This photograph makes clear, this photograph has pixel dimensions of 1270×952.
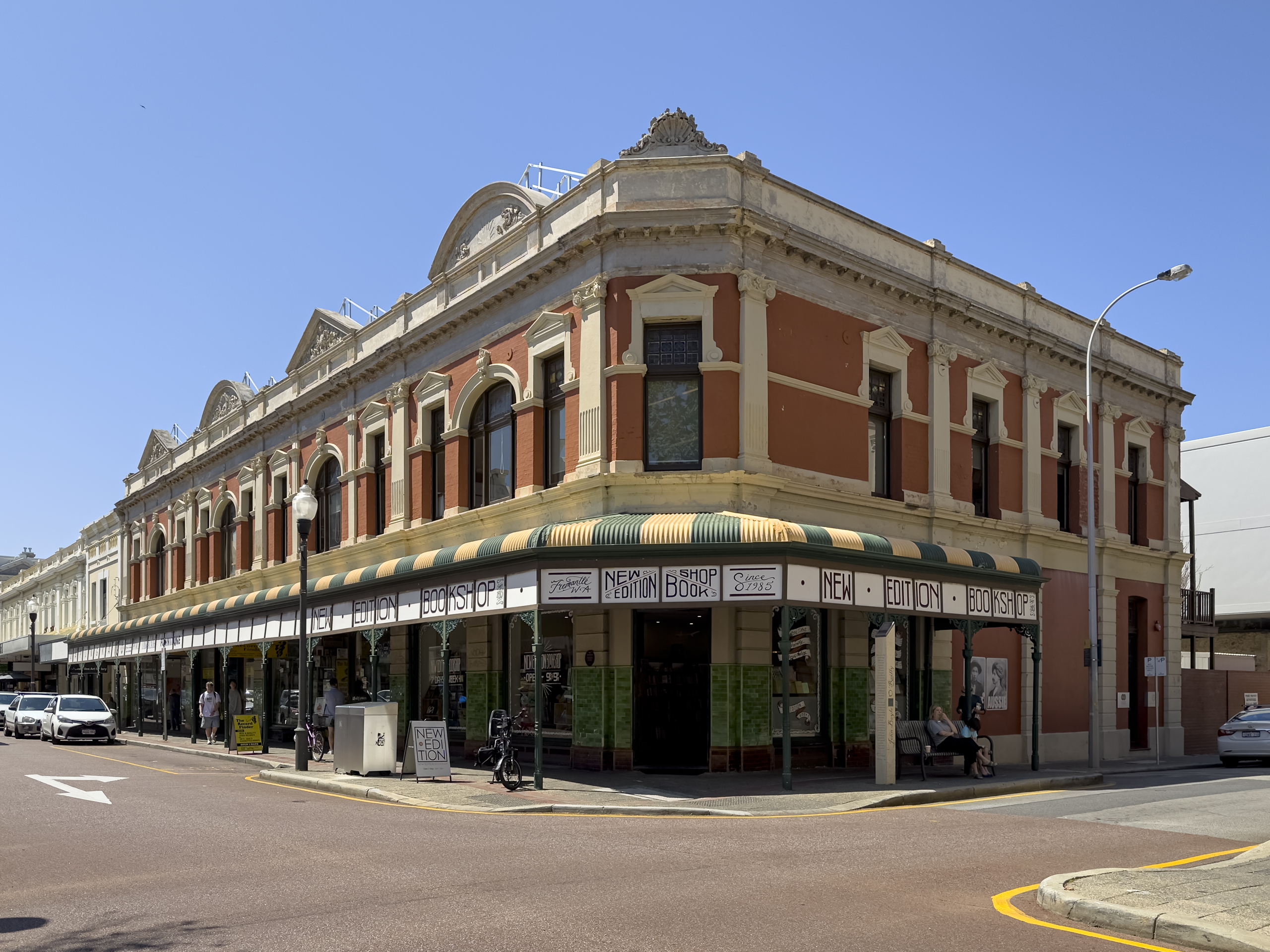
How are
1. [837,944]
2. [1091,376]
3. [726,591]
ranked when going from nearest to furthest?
1. [837,944]
2. [726,591]
3. [1091,376]

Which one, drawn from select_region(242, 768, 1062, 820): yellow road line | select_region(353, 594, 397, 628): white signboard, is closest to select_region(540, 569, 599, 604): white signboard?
select_region(242, 768, 1062, 820): yellow road line

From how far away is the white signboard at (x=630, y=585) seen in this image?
1862 centimetres

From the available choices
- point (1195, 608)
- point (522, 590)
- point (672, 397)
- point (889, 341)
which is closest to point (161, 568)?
point (672, 397)

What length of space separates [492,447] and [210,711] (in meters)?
12.9

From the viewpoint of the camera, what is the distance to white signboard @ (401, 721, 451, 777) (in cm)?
1966

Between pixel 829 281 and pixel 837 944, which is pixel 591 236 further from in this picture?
pixel 837 944

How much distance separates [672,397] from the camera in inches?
835

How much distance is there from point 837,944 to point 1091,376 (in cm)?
2480

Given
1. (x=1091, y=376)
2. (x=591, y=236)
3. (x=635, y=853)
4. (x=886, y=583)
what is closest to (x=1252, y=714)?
(x=1091, y=376)

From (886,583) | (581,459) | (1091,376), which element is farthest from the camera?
(1091,376)

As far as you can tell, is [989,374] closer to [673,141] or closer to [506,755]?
[673,141]

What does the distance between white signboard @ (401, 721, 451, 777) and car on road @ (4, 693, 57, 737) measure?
73.5 feet

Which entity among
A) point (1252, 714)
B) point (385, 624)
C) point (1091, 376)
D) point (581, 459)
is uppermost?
point (1091, 376)

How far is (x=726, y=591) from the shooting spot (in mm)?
18422
